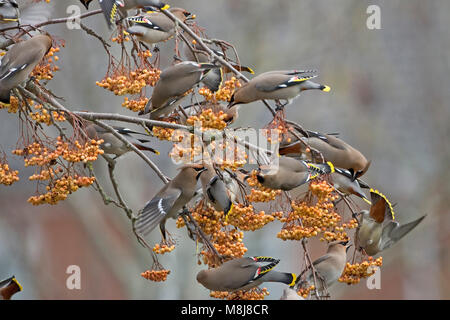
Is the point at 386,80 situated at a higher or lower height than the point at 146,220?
higher

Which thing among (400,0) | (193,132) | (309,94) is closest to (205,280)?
(193,132)

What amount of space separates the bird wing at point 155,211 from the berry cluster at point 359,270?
101 centimetres

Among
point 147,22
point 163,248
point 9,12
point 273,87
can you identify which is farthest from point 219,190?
point 9,12

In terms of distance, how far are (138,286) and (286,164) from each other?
6.80m

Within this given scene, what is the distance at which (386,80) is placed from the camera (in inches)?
412

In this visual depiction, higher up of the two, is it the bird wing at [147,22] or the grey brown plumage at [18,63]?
the bird wing at [147,22]

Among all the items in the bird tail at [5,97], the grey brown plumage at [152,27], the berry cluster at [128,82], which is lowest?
the bird tail at [5,97]

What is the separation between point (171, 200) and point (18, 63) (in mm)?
973

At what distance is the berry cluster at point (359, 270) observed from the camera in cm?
452

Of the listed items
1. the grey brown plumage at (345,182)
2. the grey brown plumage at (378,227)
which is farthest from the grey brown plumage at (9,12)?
the grey brown plumage at (378,227)

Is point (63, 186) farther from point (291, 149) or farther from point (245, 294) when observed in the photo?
point (291, 149)

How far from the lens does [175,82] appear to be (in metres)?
4.41

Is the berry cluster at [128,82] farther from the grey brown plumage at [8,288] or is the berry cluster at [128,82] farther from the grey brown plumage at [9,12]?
the grey brown plumage at [8,288]

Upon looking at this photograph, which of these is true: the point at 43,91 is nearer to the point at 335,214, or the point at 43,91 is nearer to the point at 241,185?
the point at 241,185
